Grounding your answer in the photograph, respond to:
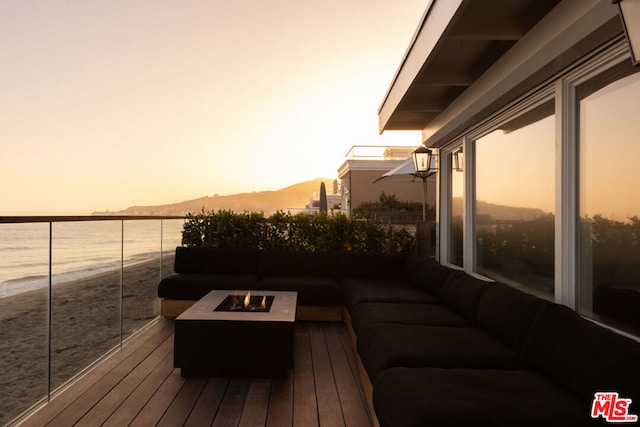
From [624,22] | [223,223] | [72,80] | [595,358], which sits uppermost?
[72,80]

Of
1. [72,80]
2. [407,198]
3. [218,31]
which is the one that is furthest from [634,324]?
[72,80]

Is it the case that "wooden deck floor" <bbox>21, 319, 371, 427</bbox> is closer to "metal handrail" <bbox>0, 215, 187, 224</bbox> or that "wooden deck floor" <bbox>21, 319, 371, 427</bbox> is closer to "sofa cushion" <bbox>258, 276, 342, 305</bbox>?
"sofa cushion" <bbox>258, 276, 342, 305</bbox>

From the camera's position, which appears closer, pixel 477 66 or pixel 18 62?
pixel 477 66

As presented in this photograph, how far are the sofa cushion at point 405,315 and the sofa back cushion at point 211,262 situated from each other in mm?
2088

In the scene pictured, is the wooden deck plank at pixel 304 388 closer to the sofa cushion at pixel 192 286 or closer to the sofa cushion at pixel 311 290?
the sofa cushion at pixel 311 290

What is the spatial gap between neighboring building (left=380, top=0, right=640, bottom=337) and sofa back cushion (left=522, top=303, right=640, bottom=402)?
0.31 metres

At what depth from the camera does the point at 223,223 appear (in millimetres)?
5602

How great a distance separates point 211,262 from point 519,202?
370 centimetres

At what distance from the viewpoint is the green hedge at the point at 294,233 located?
5.64m

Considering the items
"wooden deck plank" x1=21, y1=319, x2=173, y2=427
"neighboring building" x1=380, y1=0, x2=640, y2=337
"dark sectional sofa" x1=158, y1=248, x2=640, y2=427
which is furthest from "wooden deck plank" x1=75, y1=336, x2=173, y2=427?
"neighboring building" x1=380, y1=0, x2=640, y2=337

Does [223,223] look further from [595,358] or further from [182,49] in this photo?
[182,49]

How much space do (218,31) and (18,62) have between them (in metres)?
19.9

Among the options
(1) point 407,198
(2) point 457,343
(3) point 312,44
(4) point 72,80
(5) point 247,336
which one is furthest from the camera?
(4) point 72,80

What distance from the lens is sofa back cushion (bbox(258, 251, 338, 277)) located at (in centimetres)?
523
